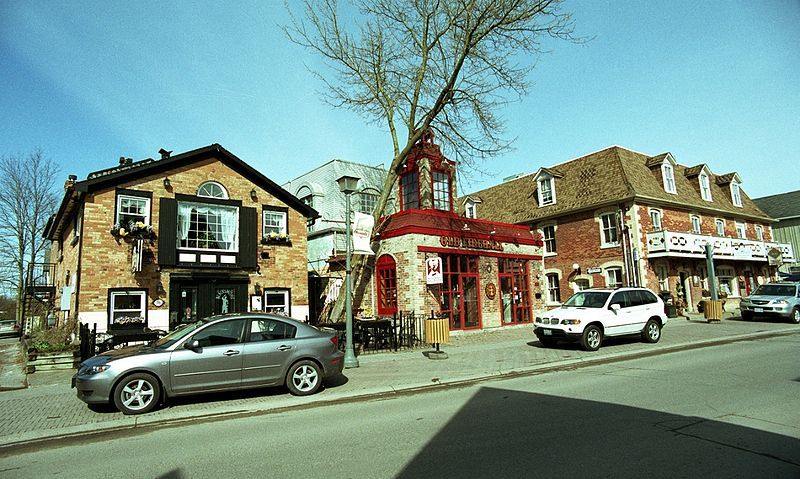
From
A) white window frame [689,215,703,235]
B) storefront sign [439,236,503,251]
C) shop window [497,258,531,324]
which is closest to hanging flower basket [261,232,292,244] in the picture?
storefront sign [439,236,503,251]

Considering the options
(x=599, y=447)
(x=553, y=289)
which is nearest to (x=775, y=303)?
(x=553, y=289)

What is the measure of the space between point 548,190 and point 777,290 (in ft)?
40.8

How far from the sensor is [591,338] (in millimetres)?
12961

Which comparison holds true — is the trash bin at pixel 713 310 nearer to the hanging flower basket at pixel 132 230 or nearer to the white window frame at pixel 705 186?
the white window frame at pixel 705 186

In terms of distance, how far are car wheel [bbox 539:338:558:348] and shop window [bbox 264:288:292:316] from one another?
936 centimetres

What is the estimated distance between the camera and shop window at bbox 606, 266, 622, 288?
2410cm

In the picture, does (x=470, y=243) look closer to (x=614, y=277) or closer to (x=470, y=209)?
(x=614, y=277)

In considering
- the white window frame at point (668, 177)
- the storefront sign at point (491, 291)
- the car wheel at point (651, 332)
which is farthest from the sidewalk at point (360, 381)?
the white window frame at point (668, 177)

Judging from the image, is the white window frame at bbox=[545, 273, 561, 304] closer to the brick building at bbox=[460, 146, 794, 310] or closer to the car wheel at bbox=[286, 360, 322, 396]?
the brick building at bbox=[460, 146, 794, 310]

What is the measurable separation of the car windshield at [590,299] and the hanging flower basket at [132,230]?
13812mm

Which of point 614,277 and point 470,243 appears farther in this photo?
point 614,277

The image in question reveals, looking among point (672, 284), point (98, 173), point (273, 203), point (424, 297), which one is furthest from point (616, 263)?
point (98, 173)

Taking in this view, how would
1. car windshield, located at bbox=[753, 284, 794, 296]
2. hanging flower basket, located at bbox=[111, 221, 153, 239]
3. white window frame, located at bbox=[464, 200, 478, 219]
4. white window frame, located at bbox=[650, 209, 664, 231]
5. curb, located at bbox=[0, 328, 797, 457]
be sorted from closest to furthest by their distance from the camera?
curb, located at bbox=[0, 328, 797, 457], hanging flower basket, located at bbox=[111, 221, 153, 239], car windshield, located at bbox=[753, 284, 794, 296], white window frame, located at bbox=[650, 209, 664, 231], white window frame, located at bbox=[464, 200, 478, 219]

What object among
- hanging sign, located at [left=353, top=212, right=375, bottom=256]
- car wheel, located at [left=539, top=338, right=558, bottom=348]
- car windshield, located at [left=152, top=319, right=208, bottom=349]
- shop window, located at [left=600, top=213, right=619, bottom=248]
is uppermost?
shop window, located at [left=600, top=213, right=619, bottom=248]
